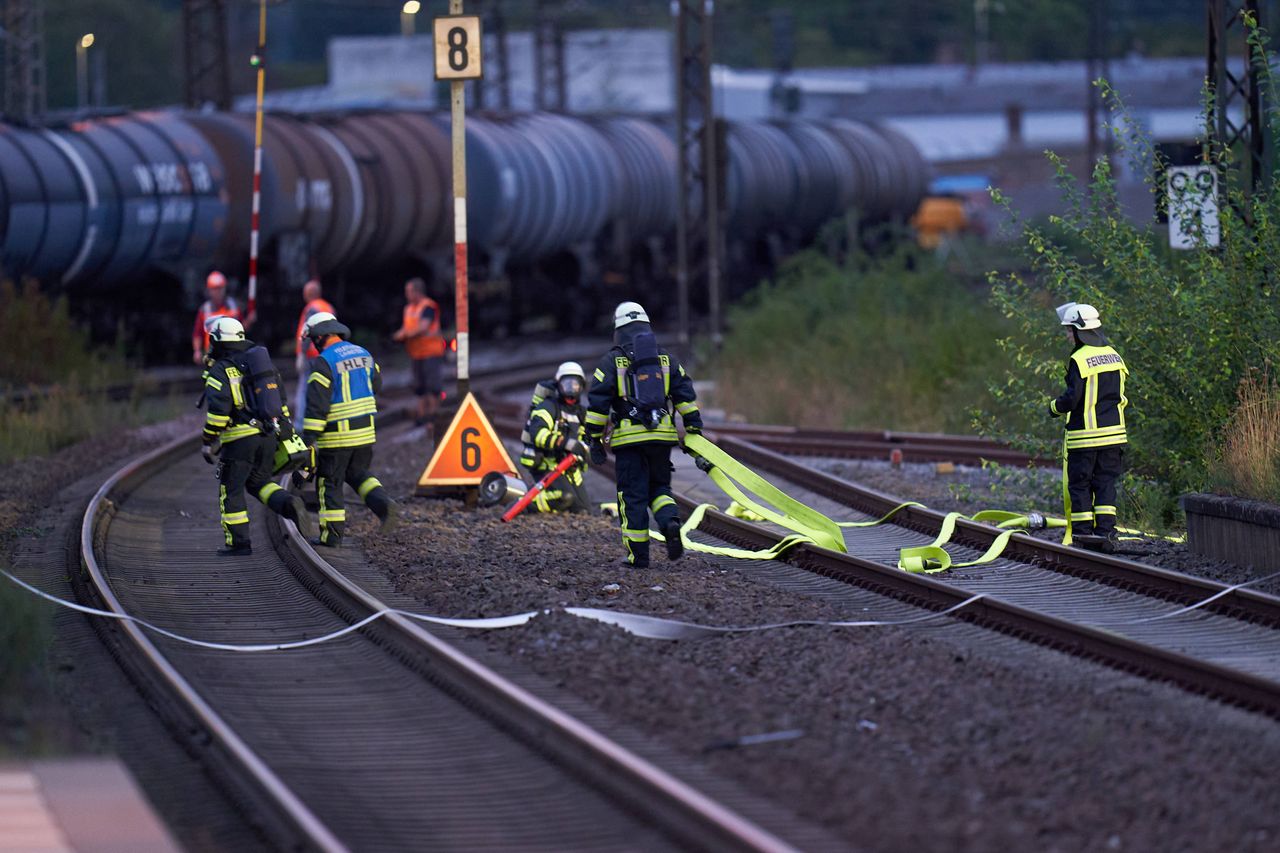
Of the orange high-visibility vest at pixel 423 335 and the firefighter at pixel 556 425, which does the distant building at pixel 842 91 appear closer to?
the orange high-visibility vest at pixel 423 335

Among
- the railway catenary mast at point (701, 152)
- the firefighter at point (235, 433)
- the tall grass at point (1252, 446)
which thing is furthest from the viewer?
the railway catenary mast at point (701, 152)

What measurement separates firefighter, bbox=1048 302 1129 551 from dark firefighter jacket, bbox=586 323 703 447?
2477mm

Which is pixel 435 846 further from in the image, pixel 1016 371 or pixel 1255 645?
pixel 1016 371

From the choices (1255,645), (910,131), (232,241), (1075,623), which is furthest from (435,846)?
(910,131)

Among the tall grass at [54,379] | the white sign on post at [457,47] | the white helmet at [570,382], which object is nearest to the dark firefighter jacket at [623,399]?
the white helmet at [570,382]

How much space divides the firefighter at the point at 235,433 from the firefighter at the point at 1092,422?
204 inches

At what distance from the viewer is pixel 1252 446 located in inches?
432

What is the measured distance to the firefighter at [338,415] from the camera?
11.3 meters

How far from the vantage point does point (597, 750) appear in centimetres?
629

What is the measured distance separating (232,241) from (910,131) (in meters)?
64.2

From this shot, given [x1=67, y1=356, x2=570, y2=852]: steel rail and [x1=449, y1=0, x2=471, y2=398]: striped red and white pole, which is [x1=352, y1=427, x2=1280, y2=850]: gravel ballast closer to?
[x1=67, y1=356, x2=570, y2=852]: steel rail

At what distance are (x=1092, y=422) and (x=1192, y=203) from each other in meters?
2.76

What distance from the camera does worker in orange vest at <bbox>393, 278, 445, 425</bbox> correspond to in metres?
17.9

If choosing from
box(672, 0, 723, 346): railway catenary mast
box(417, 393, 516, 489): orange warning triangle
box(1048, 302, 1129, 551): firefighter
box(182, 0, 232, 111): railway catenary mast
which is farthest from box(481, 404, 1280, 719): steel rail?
box(182, 0, 232, 111): railway catenary mast
